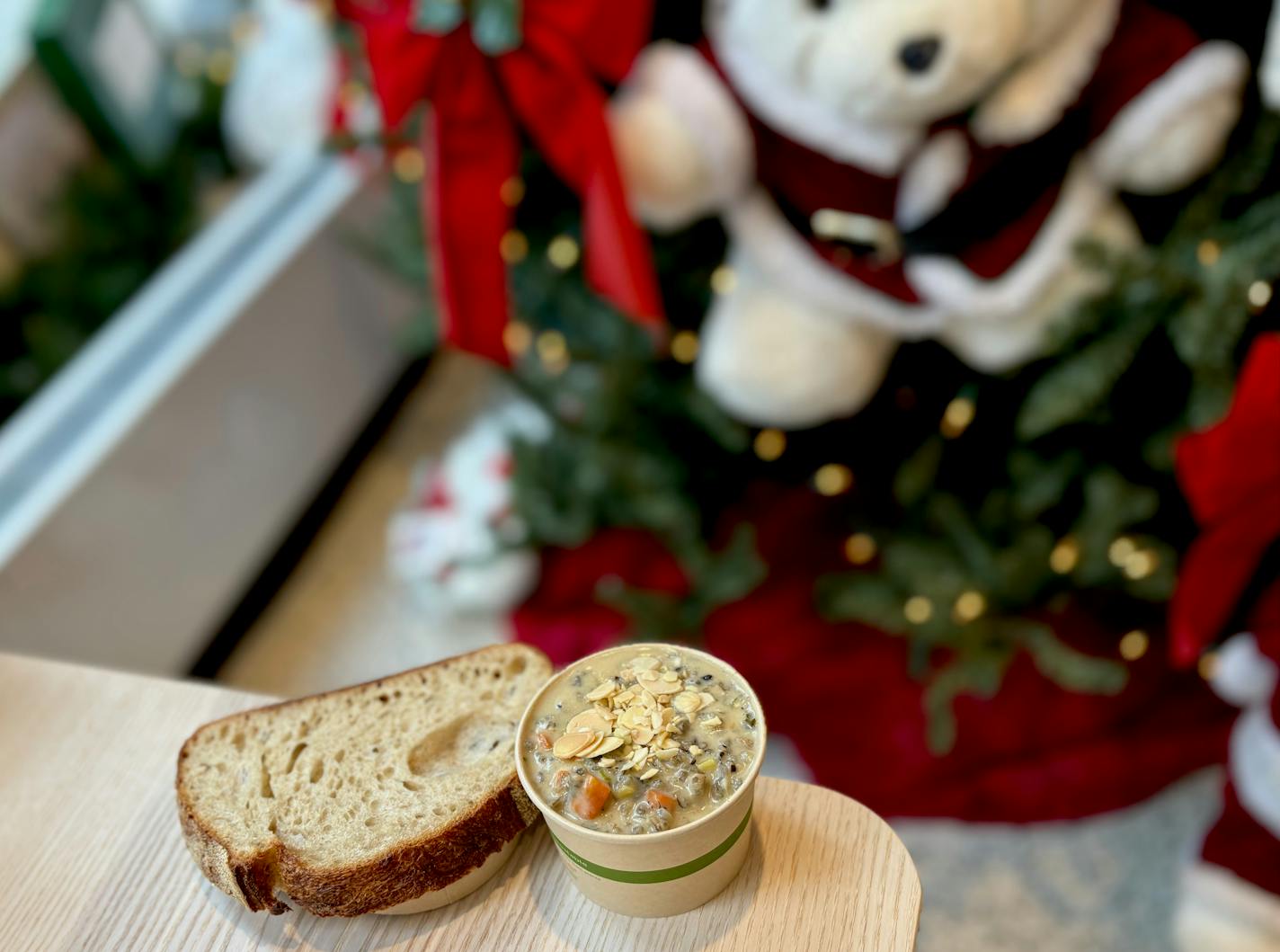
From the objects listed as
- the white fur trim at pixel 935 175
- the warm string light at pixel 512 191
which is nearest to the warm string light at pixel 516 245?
the warm string light at pixel 512 191

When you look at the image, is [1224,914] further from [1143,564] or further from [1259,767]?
[1143,564]

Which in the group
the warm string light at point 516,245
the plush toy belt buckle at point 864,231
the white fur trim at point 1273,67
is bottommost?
the plush toy belt buckle at point 864,231

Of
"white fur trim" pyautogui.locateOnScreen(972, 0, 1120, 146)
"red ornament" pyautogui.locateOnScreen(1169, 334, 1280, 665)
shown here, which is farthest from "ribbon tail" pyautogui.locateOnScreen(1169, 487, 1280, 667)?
"white fur trim" pyautogui.locateOnScreen(972, 0, 1120, 146)

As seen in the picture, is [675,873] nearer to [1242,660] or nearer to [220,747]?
[220,747]

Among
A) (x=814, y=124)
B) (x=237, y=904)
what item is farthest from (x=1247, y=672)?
(x=237, y=904)

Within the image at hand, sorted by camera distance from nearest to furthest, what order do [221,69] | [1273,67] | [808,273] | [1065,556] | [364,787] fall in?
[364,787] < [1273,67] < [808,273] < [1065,556] < [221,69]

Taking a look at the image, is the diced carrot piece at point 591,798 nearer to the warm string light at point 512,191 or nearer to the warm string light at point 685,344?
the warm string light at point 512,191
